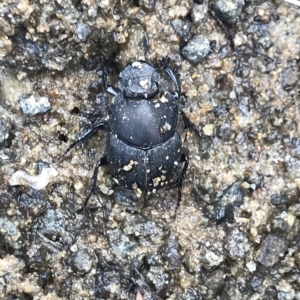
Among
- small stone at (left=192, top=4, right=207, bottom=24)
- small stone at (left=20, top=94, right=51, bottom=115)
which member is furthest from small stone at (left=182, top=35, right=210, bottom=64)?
small stone at (left=20, top=94, right=51, bottom=115)

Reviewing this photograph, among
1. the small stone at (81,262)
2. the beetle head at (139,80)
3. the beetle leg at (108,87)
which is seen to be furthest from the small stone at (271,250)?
the beetle leg at (108,87)

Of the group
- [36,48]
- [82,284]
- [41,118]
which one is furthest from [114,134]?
[82,284]

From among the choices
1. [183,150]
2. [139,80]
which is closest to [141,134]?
[139,80]

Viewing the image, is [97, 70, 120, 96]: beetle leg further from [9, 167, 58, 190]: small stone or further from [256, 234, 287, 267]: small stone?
[256, 234, 287, 267]: small stone

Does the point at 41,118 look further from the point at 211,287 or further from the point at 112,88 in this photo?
the point at 211,287

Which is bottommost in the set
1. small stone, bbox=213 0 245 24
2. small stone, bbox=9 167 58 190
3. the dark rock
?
the dark rock

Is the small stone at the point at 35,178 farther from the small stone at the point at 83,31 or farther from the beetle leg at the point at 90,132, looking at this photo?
the small stone at the point at 83,31
